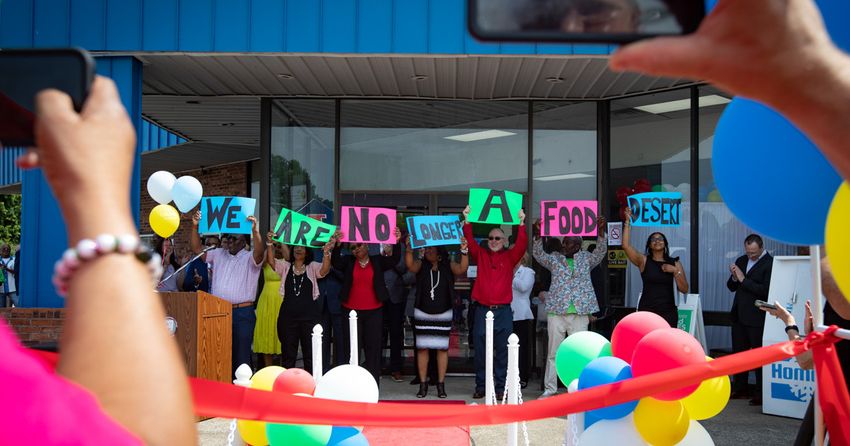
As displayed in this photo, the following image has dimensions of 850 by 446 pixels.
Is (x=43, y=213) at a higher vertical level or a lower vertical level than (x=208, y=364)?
higher

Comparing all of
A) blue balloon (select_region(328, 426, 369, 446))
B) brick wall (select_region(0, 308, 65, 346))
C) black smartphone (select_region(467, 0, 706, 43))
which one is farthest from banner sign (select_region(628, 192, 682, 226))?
black smartphone (select_region(467, 0, 706, 43))

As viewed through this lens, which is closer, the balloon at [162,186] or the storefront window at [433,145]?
the balloon at [162,186]

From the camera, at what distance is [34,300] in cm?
784

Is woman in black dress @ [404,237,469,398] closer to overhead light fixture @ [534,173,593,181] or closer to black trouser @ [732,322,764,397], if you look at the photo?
overhead light fixture @ [534,173,593,181]

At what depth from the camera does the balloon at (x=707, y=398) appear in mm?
3756

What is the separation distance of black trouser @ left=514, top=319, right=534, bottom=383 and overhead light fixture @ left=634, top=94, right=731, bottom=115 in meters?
3.37

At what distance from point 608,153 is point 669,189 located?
38.7 inches

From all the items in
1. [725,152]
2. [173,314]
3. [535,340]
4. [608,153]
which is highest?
[608,153]

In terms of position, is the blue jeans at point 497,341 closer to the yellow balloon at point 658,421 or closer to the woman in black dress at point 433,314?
the woman in black dress at point 433,314

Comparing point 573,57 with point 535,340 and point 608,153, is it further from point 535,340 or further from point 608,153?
point 535,340

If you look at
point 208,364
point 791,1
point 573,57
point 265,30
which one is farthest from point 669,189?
point 791,1

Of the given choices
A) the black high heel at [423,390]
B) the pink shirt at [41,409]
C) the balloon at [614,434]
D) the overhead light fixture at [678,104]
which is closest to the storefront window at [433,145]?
the overhead light fixture at [678,104]

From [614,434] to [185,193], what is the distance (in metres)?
5.61

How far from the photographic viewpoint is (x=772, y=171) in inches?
72.0
